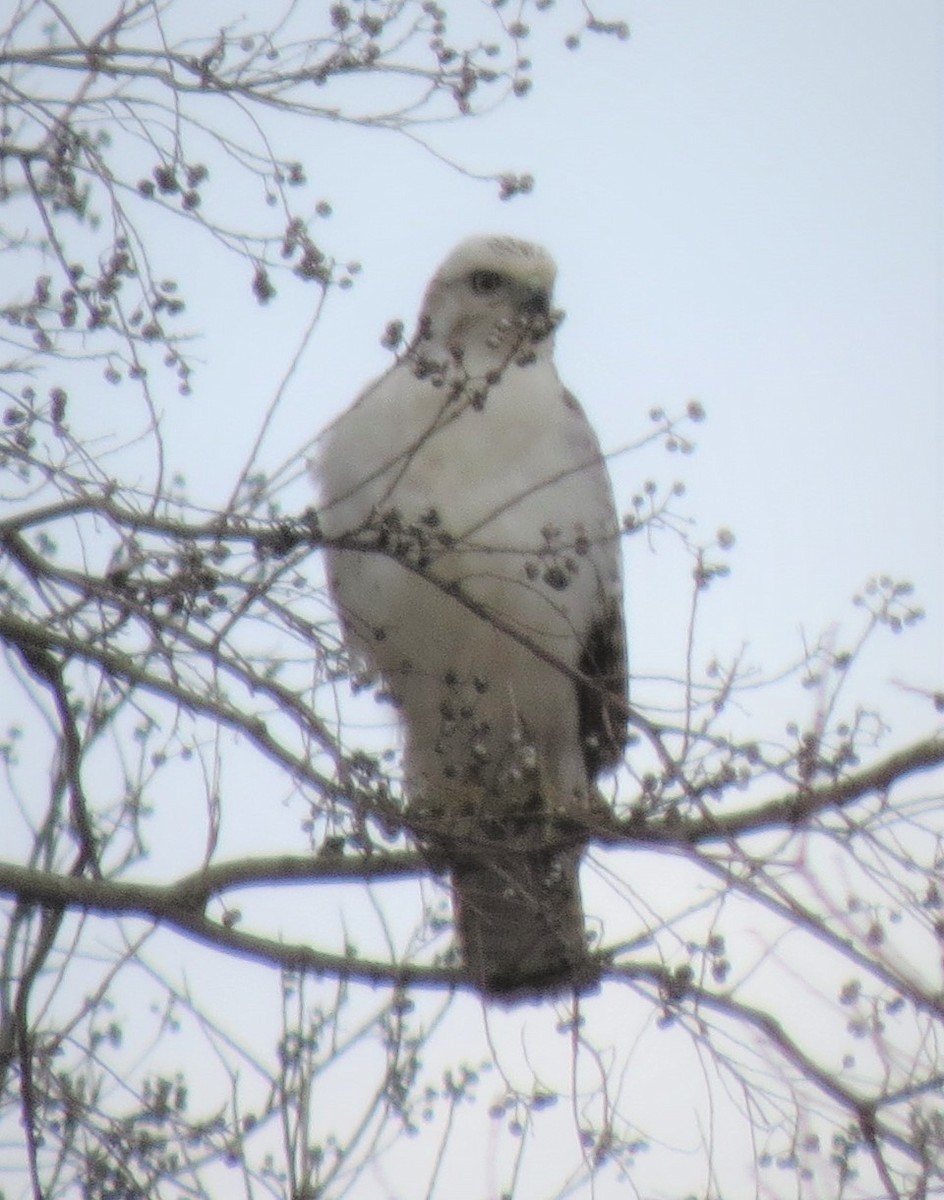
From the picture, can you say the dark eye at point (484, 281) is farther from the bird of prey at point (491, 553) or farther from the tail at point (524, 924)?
the tail at point (524, 924)

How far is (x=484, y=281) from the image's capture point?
5879mm

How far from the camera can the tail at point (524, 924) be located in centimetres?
352

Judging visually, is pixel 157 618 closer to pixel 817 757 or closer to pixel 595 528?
pixel 817 757

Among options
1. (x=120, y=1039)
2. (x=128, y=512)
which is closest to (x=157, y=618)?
(x=128, y=512)

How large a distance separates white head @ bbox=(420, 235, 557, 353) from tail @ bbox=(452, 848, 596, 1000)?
1.77 meters

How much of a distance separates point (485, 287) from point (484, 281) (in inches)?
0.7

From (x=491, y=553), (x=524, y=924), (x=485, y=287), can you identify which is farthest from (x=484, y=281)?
(x=524, y=924)

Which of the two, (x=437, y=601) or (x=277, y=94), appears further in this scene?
(x=437, y=601)

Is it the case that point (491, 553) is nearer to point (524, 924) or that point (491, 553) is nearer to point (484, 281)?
point (524, 924)

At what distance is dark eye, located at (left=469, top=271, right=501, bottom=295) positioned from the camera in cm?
588

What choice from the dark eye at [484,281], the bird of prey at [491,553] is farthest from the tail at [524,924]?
the dark eye at [484,281]

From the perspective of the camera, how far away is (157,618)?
324cm

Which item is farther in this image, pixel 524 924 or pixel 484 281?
pixel 484 281

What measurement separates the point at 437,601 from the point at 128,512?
7.51 feet
